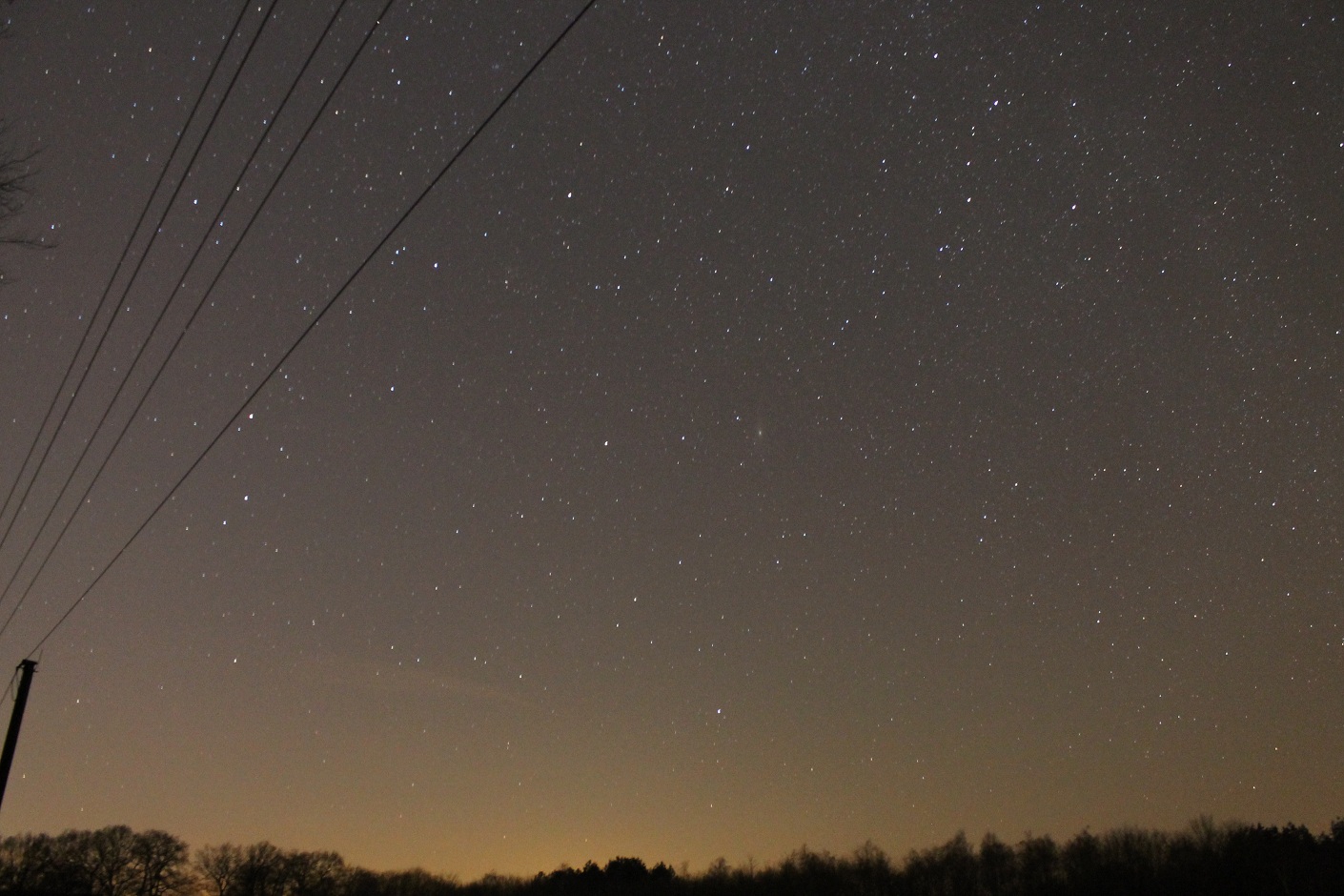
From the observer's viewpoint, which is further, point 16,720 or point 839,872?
point 839,872

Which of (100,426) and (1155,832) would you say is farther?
(1155,832)

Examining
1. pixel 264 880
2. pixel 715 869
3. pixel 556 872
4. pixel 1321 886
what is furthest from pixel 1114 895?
pixel 264 880

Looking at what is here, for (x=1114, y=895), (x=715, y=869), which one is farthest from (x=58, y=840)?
(x=1114, y=895)

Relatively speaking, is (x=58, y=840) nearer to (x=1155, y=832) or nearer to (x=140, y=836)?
(x=140, y=836)

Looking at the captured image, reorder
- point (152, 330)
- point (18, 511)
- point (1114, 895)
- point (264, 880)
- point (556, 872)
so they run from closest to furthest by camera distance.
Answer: point (152, 330) → point (18, 511) → point (1114, 895) → point (264, 880) → point (556, 872)

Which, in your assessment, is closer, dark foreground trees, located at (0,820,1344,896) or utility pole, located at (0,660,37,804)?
utility pole, located at (0,660,37,804)

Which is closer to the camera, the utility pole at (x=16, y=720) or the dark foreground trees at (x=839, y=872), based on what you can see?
the utility pole at (x=16, y=720)

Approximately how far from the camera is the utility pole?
42.6 feet

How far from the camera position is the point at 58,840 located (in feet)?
174

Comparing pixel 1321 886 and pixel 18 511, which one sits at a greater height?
pixel 18 511

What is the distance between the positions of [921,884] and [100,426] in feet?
168

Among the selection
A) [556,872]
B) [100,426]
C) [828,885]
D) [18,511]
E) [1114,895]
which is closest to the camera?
[100,426]

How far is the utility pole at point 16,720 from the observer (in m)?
13.0

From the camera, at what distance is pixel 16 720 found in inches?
528
